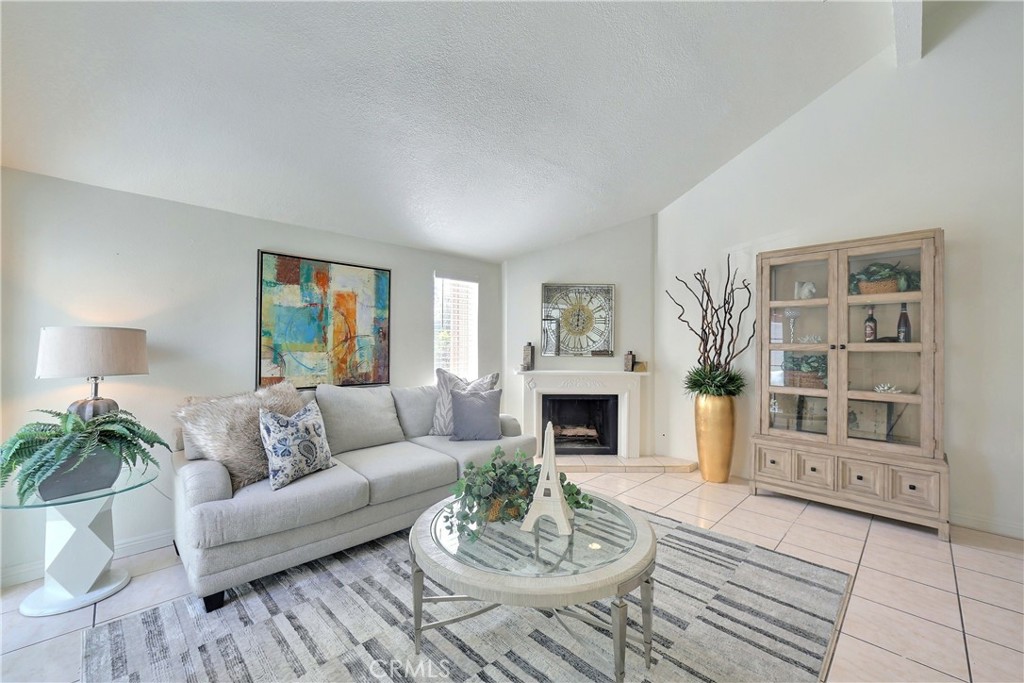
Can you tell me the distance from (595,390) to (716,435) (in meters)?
1.22

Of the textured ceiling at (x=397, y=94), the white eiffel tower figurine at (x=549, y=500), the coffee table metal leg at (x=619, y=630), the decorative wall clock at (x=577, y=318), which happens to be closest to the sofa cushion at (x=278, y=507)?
the white eiffel tower figurine at (x=549, y=500)

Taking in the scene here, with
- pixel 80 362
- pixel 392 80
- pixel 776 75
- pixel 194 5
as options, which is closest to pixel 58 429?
pixel 80 362

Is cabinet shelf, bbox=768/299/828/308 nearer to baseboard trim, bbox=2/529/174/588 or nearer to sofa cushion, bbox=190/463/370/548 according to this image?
sofa cushion, bbox=190/463/370/548

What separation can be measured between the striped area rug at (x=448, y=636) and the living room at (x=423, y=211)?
14cm

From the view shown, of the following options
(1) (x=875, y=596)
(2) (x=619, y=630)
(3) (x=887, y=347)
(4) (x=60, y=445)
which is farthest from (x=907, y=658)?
(4) (x=60, y=445)

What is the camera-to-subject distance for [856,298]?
2.85 meters

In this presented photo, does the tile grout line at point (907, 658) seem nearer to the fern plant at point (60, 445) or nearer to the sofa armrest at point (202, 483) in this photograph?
the sofa armrest at point (202, 483)

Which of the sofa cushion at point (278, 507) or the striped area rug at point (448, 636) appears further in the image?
the sofa cushion at point (278, 507)

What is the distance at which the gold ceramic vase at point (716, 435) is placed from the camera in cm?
354

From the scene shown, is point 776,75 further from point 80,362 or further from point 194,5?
point 80,362

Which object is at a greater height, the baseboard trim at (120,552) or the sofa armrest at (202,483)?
the sofa armrest at (202,483)

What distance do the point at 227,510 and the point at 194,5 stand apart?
2080mm

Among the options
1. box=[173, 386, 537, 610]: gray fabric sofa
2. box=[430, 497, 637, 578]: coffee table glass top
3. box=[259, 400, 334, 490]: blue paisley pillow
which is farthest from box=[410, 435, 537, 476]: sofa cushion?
box=[430, 497, 637, 578]: coffee table glass top

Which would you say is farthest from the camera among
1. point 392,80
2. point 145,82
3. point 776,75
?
point 776,75
